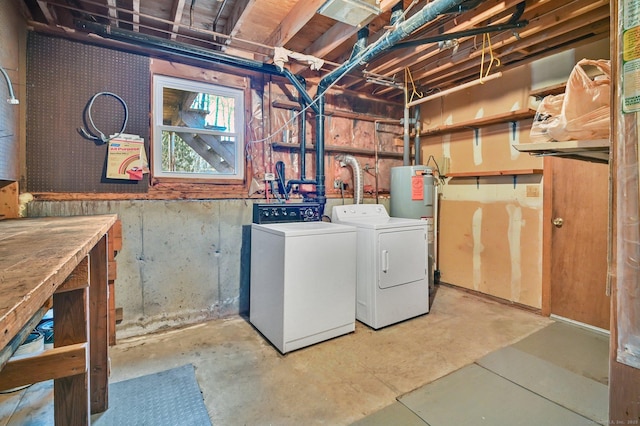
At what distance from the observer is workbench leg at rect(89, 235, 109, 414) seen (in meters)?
1.60

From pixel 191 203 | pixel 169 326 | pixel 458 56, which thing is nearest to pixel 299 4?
pixel 458 56

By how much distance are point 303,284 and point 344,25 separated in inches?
83.2

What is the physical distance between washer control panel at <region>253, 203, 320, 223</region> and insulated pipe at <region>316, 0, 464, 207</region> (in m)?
0.14

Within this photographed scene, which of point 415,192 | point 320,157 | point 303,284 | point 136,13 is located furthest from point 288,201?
point 136,13

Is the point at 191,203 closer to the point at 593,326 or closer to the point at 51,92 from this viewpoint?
the point at 51,92

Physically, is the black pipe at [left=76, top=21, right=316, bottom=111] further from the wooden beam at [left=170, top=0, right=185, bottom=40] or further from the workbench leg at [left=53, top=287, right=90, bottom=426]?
the workbench leg at [left=53, top=287, right=90, bottom=426]

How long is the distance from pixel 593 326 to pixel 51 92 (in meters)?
4.75

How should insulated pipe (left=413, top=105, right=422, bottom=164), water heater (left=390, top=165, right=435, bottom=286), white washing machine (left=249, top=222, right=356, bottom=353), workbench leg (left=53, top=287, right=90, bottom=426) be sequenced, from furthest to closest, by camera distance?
1. insulated pipe (left=413, top=105, right=422, bottom=164)
2. water heater (left=390, top=165, right=435, bottom=286)
3. white washing machine (left=249, top=222, right=356, bottom=353)
4. workbench leg (left=53, top=287, right=90, bottom=426)

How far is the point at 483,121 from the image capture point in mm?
3279

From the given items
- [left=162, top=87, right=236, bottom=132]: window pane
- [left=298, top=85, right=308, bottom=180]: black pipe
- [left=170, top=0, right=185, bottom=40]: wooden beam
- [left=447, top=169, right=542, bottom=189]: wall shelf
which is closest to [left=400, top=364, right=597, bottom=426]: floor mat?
[left=447, top=169, right=542, bottom=189]: wall shelf

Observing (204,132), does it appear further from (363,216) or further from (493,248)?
(493,248)

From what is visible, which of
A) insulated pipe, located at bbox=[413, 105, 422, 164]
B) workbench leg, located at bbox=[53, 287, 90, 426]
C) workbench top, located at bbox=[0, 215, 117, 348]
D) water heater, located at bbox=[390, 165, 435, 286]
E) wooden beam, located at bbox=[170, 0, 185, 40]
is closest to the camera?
workbench top, located at bbox=[0, 215, 117, 348]

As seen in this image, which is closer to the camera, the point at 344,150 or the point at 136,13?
the point at 136,13

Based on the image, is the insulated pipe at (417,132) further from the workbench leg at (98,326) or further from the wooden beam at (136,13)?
the workbench leg at (98,326)
